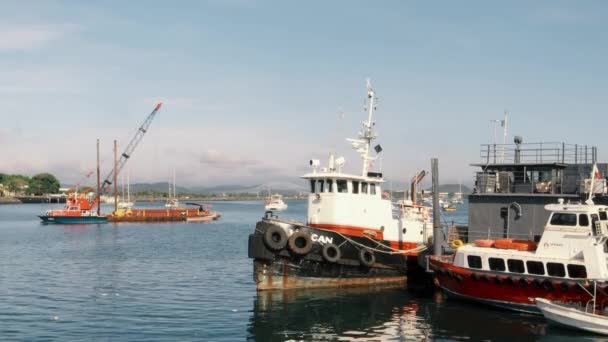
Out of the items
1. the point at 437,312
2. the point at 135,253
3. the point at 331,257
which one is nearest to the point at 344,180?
the point at 331,257

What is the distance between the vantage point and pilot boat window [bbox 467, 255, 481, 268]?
25.9 metres

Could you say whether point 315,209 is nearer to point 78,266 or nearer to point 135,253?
point 78,266

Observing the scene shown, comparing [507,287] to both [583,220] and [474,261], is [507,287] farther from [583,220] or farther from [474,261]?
[583,220]

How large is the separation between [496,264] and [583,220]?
397 cm

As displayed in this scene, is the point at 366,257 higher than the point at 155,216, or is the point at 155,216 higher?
the point at 366,257

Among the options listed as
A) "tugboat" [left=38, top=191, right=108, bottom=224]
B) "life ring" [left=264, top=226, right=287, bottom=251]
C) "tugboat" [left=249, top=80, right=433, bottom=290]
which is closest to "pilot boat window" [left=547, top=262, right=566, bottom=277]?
"tugboat" [left=249, top=80, right=433, bottom=290]

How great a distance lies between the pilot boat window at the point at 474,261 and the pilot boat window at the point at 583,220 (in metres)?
4.41

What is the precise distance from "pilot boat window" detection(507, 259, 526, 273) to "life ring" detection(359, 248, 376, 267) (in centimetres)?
689

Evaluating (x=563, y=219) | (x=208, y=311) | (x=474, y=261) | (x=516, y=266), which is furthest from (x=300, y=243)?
(x=563, y=219)

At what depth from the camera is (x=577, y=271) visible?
918 inches

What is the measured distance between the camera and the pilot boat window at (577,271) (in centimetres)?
2315

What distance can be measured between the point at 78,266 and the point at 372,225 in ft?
74.9

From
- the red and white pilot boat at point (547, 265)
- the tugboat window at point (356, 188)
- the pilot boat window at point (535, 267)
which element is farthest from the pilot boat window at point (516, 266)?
the tugboat window at point (356, 188)

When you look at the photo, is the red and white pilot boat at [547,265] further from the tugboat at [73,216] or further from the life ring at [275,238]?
the tugboat at [73,216]
